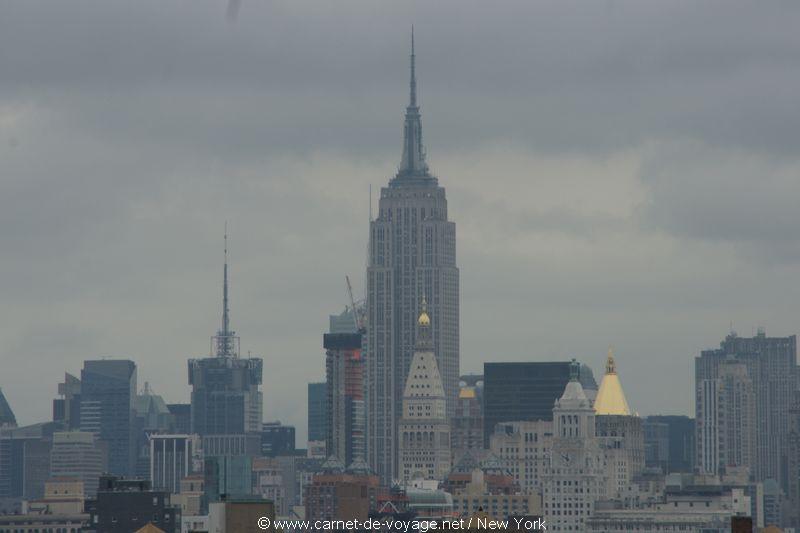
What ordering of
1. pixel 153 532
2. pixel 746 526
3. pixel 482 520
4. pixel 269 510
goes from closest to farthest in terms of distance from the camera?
pixel 746 526
pixel 269 510
pixel 482 520
pixel 153 532

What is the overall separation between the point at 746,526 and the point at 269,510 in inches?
1183

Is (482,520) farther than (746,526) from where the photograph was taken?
Yes

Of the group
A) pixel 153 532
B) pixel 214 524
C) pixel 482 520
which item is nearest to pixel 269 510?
pixel 214 524

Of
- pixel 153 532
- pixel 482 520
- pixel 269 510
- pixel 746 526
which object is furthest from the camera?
pixel 153 532

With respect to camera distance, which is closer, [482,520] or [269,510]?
[269,510]

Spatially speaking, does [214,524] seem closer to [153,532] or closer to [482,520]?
[482,520]

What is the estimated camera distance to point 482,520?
169125 millimetres

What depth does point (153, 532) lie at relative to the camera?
200 metres

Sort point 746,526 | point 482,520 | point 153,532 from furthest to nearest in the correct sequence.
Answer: point 153,532
point 482,520
point 746,526

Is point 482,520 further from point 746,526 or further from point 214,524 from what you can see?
point 746,526

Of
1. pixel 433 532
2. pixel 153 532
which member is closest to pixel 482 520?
pixel 433 532

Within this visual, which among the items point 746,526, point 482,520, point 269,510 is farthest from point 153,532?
point 746,526

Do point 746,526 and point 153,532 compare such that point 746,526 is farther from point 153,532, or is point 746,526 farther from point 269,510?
point 153,532

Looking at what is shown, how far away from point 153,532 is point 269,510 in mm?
50684
